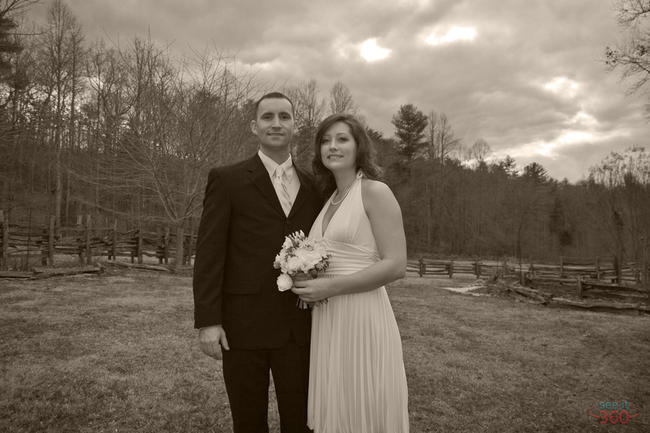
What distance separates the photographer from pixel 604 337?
997 centimetres

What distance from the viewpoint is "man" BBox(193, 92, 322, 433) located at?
2.56 meters

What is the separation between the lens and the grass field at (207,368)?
480 cm

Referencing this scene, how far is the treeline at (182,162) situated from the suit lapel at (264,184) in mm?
15207

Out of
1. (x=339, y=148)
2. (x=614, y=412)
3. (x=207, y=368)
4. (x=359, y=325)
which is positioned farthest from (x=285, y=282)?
(x=614, y=412)

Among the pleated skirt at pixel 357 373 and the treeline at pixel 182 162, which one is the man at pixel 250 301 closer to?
the pleated skirt at pixel 357 373

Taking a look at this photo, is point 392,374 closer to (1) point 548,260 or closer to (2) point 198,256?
(2) point 198,256

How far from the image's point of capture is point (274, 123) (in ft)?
9.13

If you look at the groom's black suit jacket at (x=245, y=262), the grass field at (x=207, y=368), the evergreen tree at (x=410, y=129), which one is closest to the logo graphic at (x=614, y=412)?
the grass field at (x=207, y=368)

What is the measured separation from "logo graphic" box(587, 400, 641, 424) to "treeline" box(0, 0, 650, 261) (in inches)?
598

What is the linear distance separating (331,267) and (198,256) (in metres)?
0.85

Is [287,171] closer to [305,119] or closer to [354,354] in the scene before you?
[354,354]

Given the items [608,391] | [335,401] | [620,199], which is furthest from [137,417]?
[620,199]

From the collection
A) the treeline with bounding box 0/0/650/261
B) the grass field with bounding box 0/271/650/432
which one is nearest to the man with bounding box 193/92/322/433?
the grass field with bounding box 0/271/650/432

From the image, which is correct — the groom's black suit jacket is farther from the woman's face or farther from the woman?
the woman's face
